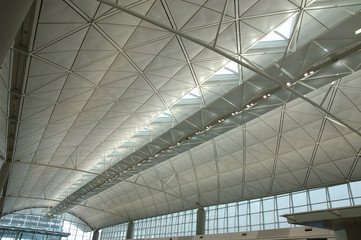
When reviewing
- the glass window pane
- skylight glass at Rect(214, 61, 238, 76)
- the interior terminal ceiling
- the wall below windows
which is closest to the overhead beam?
the interior terminal ceiling

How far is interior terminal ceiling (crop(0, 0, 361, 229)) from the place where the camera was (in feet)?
63.0

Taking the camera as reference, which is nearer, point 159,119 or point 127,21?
point 127,21

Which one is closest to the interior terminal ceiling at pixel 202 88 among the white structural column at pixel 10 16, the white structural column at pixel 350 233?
the white structural column at pixel 350 233

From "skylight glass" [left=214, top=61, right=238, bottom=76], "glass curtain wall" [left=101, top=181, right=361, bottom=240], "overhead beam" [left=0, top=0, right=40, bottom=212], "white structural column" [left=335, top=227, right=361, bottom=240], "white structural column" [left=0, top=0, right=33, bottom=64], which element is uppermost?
"skylight glass" [left=214, top=61, right=238, bottom=76]

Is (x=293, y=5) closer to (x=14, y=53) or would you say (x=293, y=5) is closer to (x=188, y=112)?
(x=188, y=112)

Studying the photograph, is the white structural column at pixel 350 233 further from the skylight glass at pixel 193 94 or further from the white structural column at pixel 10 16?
the white structural column at pixel 10 16

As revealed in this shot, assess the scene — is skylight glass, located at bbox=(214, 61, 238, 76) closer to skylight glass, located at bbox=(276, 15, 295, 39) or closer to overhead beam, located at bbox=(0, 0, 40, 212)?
skylight glass, located at bbox=(276, 15, 295, 39)

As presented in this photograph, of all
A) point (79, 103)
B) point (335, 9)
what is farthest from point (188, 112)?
point (335, 9)

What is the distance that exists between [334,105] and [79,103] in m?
26.9

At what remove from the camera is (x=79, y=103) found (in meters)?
28.5

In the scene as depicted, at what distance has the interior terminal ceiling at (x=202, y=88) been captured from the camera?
63.0 feet

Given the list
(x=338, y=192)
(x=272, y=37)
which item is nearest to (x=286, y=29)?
(x=272, y=37)

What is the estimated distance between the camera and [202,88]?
1086 inches

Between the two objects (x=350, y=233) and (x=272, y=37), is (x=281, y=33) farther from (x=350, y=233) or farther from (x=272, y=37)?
(x=350, y=233)
